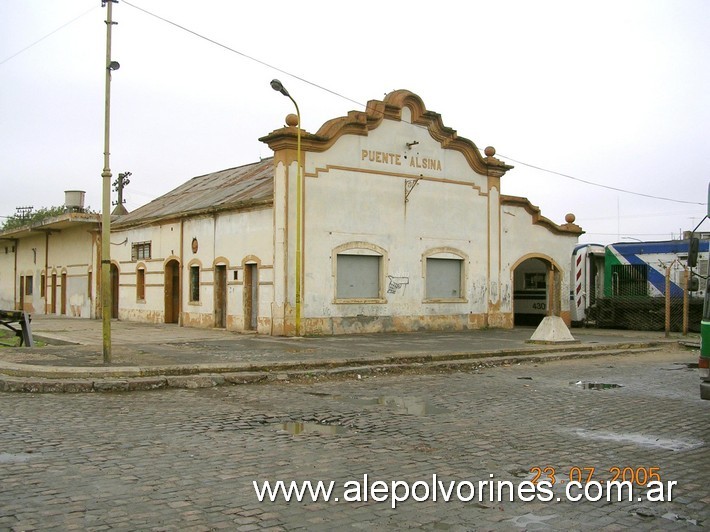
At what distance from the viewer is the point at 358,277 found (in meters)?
22.8

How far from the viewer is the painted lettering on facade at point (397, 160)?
23.0 meters

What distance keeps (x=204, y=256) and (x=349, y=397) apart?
15.8 m

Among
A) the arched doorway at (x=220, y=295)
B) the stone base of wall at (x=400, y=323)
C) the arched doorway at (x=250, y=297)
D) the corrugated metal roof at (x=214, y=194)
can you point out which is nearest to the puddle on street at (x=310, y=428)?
the stone base of wall at (x=400, y=323)

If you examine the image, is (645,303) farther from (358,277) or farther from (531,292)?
(358,277)

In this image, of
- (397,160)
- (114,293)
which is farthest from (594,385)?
(114,293)

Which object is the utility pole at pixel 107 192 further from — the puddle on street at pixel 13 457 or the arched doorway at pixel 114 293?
the arched doorway at pixel 114 293

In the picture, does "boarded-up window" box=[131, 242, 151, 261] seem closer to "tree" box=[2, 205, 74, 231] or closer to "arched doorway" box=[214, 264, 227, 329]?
"arched doorway" box=[214, 264, 227, 329]

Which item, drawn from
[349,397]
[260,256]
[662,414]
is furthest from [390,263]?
[662,414]

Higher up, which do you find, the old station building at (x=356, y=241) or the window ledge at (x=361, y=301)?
Result: the old station building at (x=356, y=241)

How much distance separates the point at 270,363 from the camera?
533 inches

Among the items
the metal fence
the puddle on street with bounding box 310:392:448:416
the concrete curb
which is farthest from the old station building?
the puddle on street with bounding box 310:392:448:416

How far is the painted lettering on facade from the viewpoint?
2303 centimetres

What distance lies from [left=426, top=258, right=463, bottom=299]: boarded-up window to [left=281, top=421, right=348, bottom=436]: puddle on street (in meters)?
16.4

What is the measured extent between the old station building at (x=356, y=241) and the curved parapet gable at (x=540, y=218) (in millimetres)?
55
